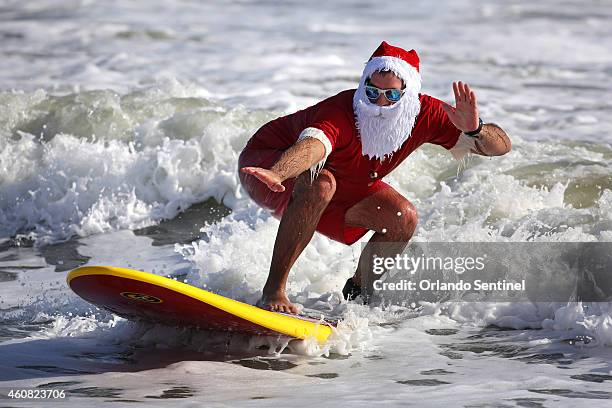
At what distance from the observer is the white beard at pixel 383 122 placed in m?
4.76

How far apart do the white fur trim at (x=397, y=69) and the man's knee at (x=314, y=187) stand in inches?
19.9

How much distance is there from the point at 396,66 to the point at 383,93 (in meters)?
0.14

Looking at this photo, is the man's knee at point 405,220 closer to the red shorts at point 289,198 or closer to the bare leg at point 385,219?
the bare leg at point 385,219

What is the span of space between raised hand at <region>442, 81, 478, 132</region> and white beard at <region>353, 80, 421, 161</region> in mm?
177

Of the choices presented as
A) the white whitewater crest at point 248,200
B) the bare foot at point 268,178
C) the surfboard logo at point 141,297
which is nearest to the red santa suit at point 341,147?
the bare foot at point 268,178

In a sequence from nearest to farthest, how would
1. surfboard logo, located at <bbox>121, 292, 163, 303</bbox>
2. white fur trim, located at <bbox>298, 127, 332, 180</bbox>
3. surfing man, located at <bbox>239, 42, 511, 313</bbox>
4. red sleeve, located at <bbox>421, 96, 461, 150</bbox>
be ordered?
surfboard logo, located at <bbox>121, 292, 163, 303</bbox> < white fur trim, located at <bbox>298, 127, 332, 180</bbox> < surfing man, located at <bbox>239, 42, 511, 313</bbox> < red sleeve, located at <bbox>421, 96, 461, 150</bbox>

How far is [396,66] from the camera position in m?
4.79

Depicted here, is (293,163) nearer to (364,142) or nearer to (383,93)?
(364,142)

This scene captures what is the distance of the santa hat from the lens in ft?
15.7

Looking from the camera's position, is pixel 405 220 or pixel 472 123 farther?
pixel 405 220

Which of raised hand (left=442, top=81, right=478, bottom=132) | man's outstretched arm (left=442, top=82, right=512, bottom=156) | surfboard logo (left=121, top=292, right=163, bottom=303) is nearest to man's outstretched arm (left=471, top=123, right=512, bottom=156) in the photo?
man's outstretched arm (left=442, top=82, right=512, bottom=156)

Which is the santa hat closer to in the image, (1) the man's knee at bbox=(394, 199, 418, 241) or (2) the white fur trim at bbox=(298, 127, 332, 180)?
(2) the white fur trim at bbox=(298, 127, 332, 180)

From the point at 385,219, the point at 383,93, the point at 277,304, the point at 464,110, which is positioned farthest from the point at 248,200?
the point at 464,110

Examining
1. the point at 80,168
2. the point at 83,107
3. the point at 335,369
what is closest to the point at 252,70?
the point at 83,107
